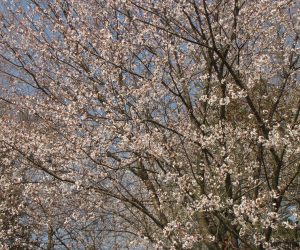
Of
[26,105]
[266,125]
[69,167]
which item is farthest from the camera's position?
[26,105]

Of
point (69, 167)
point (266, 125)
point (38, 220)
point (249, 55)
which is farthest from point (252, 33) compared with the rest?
point (38, 220)

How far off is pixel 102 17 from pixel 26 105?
192cm

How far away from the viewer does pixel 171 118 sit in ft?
22.2

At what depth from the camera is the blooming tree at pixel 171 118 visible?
5.33m

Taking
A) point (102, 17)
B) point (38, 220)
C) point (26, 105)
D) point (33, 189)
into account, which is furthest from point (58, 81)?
point (38, 220)

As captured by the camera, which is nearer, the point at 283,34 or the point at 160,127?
the point at 160,127

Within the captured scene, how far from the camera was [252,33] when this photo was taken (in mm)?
5887

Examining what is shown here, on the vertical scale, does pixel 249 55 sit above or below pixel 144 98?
above

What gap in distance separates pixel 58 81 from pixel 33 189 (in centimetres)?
182

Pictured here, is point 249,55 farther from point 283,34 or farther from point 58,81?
point 58,81

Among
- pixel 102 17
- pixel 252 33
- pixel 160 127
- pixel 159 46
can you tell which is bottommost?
pixel 160 127

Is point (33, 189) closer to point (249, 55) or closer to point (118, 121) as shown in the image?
point (118, 121)

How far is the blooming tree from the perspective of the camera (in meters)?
5.33

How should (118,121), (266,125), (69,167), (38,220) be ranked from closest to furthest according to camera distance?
(266,125)
(118,121)
(69,167)
(38,220)
